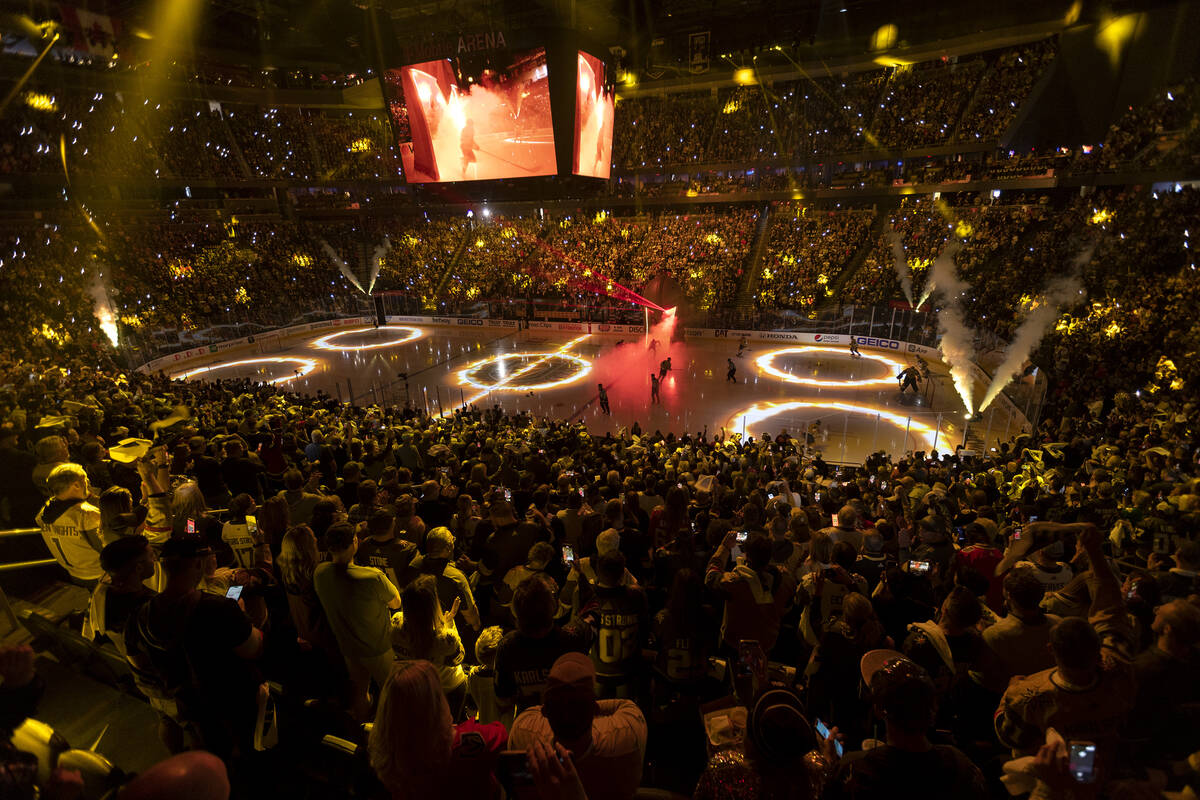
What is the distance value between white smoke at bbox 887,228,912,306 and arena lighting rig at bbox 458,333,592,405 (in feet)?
54.0

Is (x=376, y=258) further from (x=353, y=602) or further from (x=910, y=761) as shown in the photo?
(x=910, y=761)

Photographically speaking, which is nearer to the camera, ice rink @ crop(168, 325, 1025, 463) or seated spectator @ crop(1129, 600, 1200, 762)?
seated spectator @ crop(1129, 600, 1200, 762)

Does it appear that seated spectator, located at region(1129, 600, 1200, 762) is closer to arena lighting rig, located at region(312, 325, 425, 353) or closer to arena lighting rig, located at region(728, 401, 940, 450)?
arena lighting rig, located at region(728, 401, 940, 450)

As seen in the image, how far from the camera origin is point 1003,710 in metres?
2.72

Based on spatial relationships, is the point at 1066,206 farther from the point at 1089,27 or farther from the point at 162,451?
the point at 162,451

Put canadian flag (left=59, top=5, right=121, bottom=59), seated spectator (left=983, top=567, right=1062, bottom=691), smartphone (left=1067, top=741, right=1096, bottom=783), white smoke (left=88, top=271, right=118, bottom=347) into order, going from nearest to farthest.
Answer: smartphone (left=1067, top=741, right=1096, bottom=783) → seated spectator (left=983, top=567, right=1062, bottom=691) → canadian flag (left=59, top=5, right=121, bottom=59) → white smoke (left=88, top=271, right=118, bottom=347)

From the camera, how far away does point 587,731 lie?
202 cm

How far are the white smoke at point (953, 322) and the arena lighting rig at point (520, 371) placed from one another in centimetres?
1452

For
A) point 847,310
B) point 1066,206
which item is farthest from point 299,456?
point 1066,206

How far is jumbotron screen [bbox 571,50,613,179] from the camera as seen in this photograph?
68.0ft

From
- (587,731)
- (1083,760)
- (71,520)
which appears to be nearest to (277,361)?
(71,520)

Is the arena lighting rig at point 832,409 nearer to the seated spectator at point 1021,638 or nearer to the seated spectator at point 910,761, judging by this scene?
the seated spectator at point 1021,638

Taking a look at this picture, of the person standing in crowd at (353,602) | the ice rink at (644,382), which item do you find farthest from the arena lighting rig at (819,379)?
the person standing in crowd at (353,602)

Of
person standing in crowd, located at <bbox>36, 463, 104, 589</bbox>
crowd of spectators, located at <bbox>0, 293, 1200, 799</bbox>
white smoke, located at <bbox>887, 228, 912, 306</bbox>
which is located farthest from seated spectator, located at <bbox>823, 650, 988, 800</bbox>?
white smoke, located at <bbox>887, 228, 912, 306</bbox>
